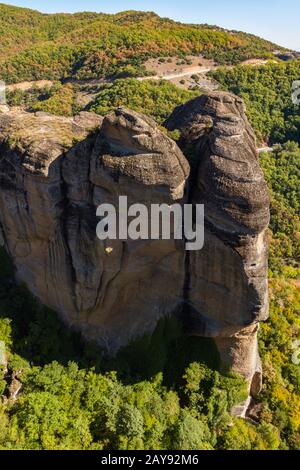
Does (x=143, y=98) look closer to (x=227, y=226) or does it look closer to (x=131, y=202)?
(x=131, y=202)

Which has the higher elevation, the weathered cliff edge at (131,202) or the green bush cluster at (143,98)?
the green bush cluster at (143,98)

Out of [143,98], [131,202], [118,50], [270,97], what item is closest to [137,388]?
[131,202]

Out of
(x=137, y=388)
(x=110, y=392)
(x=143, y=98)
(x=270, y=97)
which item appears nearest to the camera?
(x=110, y=392)

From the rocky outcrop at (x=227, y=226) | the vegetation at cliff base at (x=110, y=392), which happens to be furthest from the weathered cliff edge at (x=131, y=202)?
the vegetation at cliff base at (x=110, y=392)

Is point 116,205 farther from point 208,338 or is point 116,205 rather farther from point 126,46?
point 126,46

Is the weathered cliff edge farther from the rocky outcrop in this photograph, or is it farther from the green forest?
the green forest

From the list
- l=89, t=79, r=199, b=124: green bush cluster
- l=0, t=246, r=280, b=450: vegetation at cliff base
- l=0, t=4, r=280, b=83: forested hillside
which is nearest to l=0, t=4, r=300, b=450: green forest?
l=0, t=246, r=280, b=450: vegetation at cliff base

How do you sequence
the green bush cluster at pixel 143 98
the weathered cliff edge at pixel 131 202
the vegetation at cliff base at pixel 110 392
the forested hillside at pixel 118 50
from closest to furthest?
the weathered cliff edge at pixel 131 202
the vegetation at cliff base at pixel 110 392
the green bush cluster at pixel 143 98
the forested hillside at pixel 118 50

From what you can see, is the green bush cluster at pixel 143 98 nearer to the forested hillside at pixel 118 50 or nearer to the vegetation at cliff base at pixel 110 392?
the forested hillside at pixel 118 50
